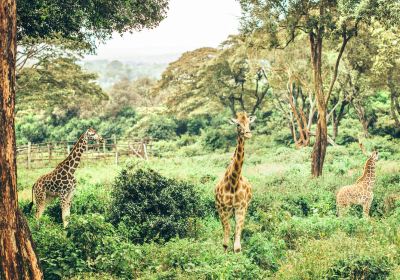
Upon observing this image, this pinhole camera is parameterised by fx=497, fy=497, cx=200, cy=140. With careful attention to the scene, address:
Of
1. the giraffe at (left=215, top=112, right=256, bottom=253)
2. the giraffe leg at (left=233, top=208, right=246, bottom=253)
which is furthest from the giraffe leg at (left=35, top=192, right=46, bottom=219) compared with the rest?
the giraffe leg at (left=233, top=208, right=246, bottom=253)

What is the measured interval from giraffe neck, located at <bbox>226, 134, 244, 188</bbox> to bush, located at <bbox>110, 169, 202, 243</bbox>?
2.03 metres

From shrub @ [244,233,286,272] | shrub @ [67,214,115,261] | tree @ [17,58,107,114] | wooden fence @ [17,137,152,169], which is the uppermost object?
tree @ [17,58,107,114]

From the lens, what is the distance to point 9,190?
6832 millimetres

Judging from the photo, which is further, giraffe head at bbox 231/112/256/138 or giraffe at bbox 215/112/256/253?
giraffe at bbox 215/112/256/253

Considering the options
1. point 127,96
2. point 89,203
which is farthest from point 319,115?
point 127,96

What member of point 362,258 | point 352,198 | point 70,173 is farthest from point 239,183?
point 70,173

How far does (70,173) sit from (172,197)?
3035 mm

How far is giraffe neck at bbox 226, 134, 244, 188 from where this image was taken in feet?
34.3

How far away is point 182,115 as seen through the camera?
44.5m

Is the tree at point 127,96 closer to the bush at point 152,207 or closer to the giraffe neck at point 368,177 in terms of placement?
the bush at point 152,207

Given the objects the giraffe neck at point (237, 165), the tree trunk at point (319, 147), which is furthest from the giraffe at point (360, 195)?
the tree trunk at point (319, 147)

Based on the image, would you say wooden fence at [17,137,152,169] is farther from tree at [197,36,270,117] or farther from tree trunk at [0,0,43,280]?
tree trunk at [0,0,43,280]

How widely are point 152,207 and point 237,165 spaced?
10.5 ft

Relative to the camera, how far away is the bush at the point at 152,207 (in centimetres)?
1198
